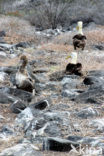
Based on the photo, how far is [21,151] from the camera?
12.5 feet

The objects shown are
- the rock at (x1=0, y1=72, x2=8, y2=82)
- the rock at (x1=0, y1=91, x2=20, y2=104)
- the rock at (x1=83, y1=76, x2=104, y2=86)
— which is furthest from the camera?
the rock at (x1=0, y1=72, x2=8, y2=82)

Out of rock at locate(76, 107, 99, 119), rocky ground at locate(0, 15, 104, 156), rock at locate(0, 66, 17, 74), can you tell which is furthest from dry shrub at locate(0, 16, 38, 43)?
rock at locate(76, 107, 99, 119)

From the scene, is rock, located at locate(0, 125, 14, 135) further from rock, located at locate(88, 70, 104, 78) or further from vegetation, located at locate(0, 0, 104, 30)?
vegetation, located at locate(0, 0, 104, 30)

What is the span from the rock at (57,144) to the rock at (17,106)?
1.54m

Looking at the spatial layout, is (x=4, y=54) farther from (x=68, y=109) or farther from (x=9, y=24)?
(x=9, y=24)

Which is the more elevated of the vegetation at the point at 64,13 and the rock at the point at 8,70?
the vegetation at the point at 64,13

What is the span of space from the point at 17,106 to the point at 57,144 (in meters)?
1.71

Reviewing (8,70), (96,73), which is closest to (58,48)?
(8,70)

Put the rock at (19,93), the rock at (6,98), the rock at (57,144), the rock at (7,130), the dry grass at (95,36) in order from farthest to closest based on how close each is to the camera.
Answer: the dry grass at (95,36) → the rock at (19,93) → the rock at (6,98) → the rock at (7,130) → the rock at (57,144)

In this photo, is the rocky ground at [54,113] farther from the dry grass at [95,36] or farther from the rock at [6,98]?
the dry grass at [95,36]

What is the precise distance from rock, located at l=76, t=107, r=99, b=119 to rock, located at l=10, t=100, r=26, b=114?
36.3 inches

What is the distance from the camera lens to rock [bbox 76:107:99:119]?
519 centimetres

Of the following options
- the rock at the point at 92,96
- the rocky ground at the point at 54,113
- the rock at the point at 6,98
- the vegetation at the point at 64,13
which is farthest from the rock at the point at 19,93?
the vegetation at the point at 64,13

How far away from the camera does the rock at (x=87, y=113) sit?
17.0ft
